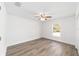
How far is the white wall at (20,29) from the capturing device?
0.91 metres

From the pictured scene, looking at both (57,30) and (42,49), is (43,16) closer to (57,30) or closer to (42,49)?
(57,30)

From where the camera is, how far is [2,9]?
90cm

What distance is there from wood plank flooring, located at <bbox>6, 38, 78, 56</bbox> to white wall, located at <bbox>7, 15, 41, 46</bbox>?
0.06 metres

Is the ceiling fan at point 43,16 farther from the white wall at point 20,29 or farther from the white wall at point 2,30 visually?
the white wall at point 2,30

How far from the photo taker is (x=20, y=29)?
38.2 inches

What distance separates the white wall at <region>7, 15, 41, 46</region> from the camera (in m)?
0.91

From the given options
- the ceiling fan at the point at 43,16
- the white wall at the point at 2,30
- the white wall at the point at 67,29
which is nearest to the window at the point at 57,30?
the white wall at the point at 67,29

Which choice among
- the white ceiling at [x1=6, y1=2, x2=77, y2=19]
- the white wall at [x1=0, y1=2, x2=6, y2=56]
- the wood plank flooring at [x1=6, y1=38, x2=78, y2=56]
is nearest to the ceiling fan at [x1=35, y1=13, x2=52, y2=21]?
the white ceiling at [x1=6, y1=2, x2=77, y2=19]

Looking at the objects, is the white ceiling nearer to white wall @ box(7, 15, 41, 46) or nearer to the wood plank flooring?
white wall @ box(7, 15, 41, 46)

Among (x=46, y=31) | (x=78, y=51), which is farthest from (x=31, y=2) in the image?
(x=78, y=51)

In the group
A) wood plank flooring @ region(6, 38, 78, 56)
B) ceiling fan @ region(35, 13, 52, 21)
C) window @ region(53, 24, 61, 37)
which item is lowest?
wood plank flooring @ region(6, 38, 78, 56)

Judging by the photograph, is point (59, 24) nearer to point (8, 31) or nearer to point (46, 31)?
point (46, 31)

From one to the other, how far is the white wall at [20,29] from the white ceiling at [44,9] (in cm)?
7

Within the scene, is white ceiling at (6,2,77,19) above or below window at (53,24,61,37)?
above
